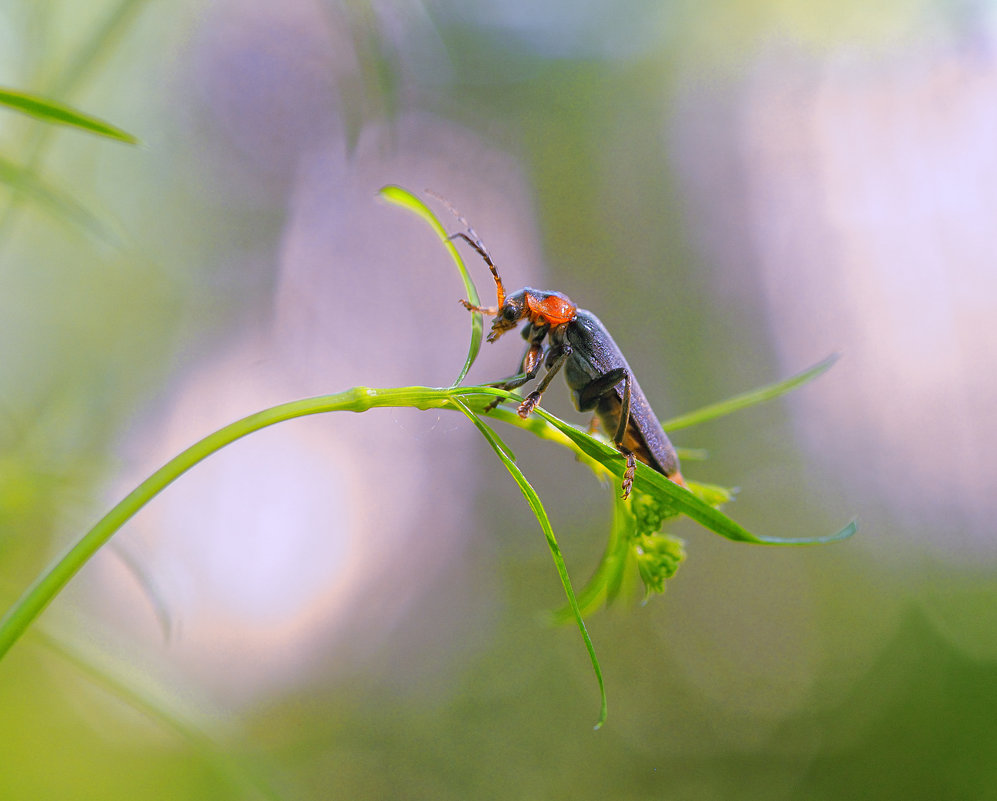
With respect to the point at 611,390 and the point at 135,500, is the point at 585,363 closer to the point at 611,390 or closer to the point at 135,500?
the point at 611,390

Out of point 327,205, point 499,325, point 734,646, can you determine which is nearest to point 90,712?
point 499,325

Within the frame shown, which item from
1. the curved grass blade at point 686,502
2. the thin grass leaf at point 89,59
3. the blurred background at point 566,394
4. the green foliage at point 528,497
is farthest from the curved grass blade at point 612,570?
the blurred background at point 566,394

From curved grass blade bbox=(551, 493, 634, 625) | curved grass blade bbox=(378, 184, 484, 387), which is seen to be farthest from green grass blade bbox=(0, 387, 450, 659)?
curved grass blade bbox=(551, 493, 634, 625)

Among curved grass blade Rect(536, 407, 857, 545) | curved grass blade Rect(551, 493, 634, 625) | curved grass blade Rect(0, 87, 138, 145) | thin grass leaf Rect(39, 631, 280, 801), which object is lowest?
thin grass leaf Rect(39, 631, 280, 801)

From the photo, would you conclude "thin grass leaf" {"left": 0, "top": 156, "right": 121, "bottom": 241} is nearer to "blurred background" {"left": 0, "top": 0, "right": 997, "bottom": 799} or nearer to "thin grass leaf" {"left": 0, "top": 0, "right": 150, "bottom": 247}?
"thin grass leaf" {"left": 0, "top": 0, "right": 150, "bottom": 247}

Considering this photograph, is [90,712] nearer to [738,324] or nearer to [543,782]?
[543,782]

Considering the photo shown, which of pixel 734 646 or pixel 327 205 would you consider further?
pixel 734 646

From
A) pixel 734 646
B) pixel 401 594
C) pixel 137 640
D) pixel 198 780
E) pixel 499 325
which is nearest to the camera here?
pixel 499 325

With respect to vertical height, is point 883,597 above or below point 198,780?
below
